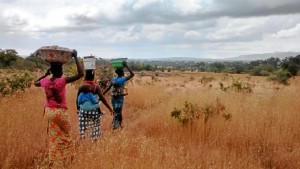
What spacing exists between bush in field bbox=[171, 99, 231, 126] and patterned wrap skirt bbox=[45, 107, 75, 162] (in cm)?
315

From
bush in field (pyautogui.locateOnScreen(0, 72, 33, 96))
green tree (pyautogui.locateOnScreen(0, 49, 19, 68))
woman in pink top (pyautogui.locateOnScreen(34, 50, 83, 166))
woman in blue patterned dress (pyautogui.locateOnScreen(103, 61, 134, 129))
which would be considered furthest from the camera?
green tree (pyautogui.locateOnScreen(0, 49, 19, 68))

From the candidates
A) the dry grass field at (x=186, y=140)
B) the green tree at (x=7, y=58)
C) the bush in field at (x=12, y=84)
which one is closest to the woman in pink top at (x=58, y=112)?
the dry grass field at (x=186, y=140)

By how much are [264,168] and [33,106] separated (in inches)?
229

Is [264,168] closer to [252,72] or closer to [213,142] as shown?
[213,142]

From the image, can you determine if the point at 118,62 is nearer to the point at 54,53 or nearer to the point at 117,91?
the point at 117,91

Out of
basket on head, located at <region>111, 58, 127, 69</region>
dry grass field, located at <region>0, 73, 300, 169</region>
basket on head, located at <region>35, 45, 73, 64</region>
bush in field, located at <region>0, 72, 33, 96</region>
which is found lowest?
dry grass field, located at <region>0, 73, 300, 169</region>

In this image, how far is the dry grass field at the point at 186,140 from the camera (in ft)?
16.5

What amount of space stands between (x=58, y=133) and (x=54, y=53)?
1.26m

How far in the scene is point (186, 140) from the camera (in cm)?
750

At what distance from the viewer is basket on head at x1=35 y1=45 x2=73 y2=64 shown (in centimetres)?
516

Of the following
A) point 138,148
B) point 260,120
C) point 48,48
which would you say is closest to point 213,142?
point 260,120

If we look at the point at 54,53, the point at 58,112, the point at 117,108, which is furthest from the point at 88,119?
the point at 117,108

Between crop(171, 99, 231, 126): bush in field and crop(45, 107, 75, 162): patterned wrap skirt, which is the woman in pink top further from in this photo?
crop(171, 99, 231, 126): bush in field

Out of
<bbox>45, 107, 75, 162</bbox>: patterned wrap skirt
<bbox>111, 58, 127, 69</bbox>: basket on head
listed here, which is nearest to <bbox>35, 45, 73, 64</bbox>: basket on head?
<bbox>45, 107, 75, 162</bbox>: patterned wrap skirt
